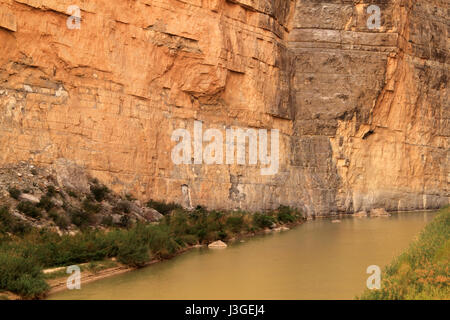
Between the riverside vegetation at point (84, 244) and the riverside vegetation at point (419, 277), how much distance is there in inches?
263

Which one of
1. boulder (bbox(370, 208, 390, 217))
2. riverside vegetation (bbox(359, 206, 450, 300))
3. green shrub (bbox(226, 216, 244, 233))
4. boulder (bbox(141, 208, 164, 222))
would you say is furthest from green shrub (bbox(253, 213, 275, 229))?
riverside vegetation (bbox(359, 206, 450, 300))

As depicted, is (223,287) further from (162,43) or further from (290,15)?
(290,15)

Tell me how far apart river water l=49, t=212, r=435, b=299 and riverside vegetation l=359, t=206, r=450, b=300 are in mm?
1066

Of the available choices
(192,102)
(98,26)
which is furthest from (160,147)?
(98,26)

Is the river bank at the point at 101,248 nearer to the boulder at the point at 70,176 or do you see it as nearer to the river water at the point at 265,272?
the river water at the point at 265,272

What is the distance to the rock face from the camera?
22.0m

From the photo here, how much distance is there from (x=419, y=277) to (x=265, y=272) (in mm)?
5045

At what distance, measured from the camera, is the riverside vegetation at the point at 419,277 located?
931 centimetres

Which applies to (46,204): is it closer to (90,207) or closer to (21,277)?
(90,207)

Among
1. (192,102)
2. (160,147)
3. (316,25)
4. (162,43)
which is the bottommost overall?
(160,147)

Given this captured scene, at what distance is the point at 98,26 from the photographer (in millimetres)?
23484

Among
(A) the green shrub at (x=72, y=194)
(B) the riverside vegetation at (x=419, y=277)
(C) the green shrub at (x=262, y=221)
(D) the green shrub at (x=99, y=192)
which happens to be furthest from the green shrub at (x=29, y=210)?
(C) the green shrub at (x=262, y=221)
